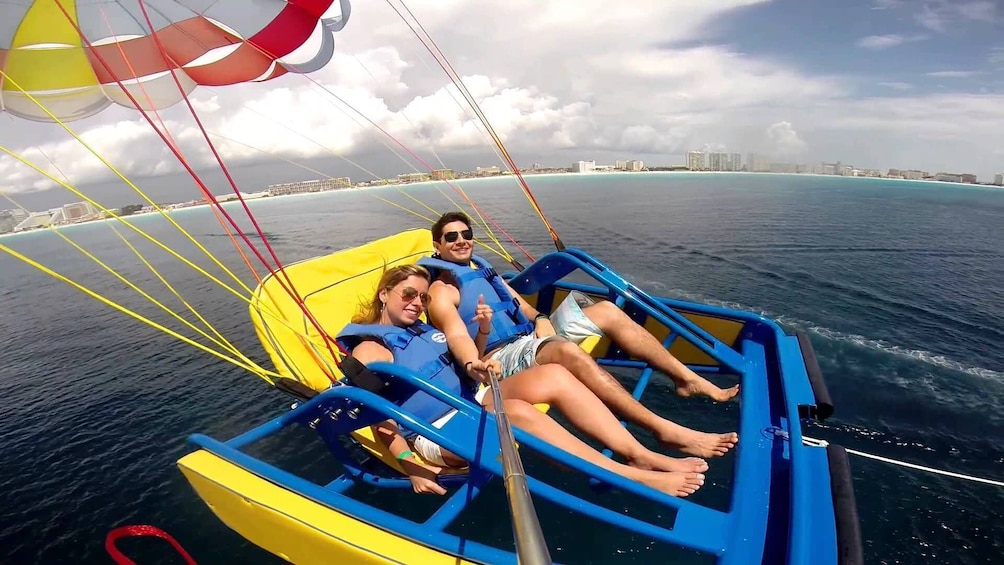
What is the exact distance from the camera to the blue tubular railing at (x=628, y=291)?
441 cm

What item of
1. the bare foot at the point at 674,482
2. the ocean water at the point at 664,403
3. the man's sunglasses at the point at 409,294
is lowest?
the ocean water at the point at 664,403

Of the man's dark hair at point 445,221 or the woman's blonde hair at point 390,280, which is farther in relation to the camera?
the man's dark hair at point 445,221

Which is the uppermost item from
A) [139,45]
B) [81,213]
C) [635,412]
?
[139,45]

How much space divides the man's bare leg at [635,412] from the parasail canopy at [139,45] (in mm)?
5107

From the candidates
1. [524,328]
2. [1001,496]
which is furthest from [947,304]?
[524,328]

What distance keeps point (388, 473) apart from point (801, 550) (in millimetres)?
3841

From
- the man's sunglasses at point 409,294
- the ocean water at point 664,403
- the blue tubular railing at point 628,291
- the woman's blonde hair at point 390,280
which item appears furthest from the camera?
the ocean water at point 664,403

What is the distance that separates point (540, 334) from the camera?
478 cm

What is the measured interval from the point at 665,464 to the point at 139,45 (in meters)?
8.90

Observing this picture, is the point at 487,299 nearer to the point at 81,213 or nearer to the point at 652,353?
the point at 652,353

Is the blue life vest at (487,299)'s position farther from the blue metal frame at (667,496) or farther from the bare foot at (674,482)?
the bare foot at (674,482)

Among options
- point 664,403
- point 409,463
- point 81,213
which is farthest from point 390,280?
point 81,213

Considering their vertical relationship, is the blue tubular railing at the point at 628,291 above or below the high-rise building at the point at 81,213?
below

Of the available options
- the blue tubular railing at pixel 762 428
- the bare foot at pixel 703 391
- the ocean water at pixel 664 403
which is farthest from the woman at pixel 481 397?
the ocean water at pixel 664 403
